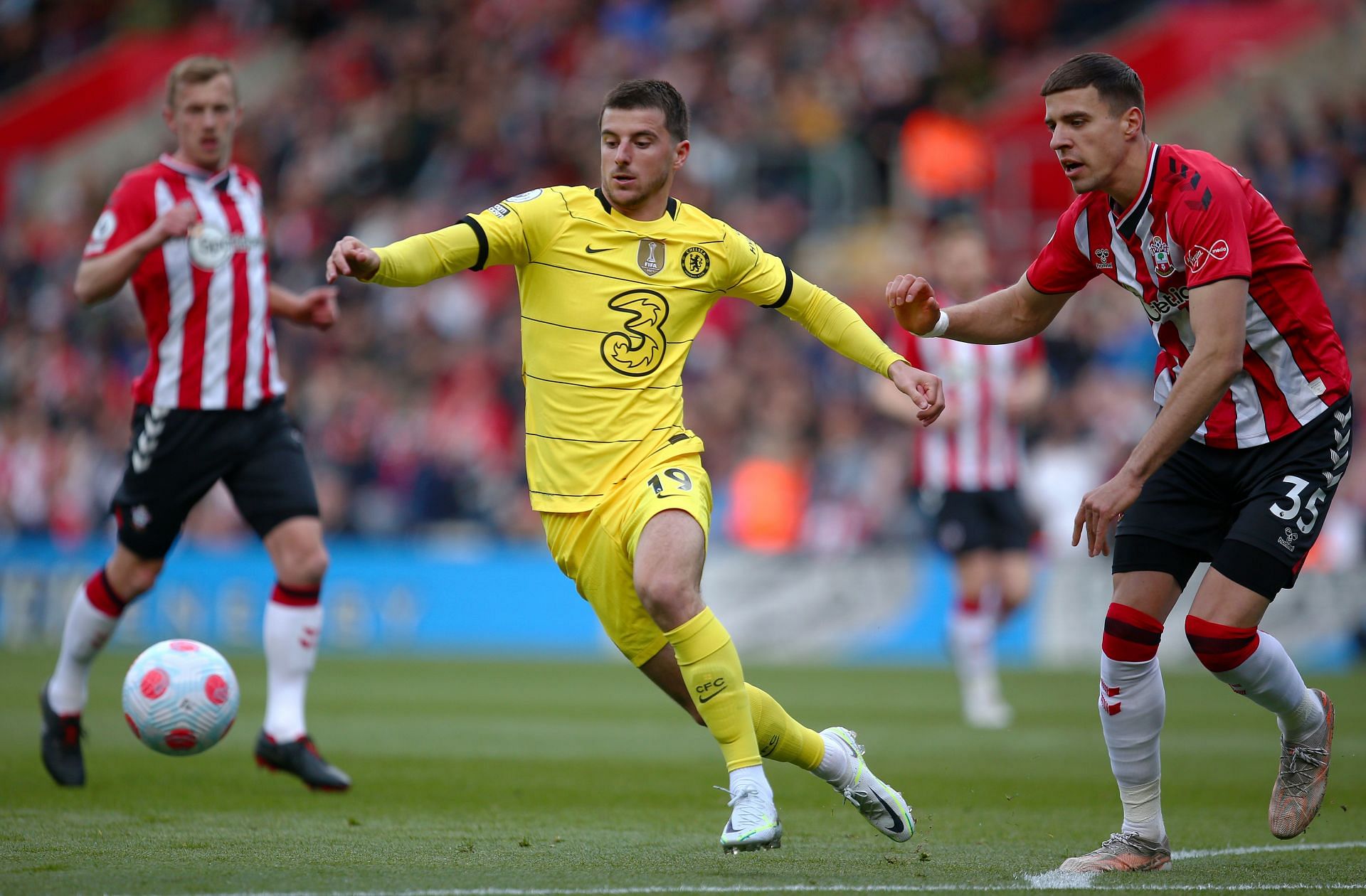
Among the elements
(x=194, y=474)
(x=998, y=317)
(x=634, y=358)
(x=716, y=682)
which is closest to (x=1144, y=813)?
(x=716, y=682)

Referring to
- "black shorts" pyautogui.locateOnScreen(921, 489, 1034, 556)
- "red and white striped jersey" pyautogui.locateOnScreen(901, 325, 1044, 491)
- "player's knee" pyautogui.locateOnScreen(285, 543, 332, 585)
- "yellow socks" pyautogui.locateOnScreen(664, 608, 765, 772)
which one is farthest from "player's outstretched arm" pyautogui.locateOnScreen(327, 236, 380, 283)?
"black shorts" pyautogui.locateOnScreen(921, 489, 1034, 556)

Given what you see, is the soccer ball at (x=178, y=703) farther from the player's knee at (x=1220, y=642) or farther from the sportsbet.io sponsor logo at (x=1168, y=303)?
the sportsbet.io sponsor logo at (x=1168, y=303)

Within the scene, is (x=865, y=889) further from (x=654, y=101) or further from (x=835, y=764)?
(x=654, y=101)

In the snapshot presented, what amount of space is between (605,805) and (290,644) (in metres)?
1.57

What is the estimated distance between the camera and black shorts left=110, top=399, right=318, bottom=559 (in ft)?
23.3

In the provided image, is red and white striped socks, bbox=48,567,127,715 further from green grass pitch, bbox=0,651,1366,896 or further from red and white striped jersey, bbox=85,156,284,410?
red and white striped jersey, bbox=85,156,284,410

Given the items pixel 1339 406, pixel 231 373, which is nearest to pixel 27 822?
pixel 231 373

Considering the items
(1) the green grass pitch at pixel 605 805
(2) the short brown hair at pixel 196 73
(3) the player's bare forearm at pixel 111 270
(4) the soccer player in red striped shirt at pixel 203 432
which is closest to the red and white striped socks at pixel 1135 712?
(1) the green grass pitch at pixel 605 805

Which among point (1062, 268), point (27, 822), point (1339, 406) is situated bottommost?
point (27, 822)

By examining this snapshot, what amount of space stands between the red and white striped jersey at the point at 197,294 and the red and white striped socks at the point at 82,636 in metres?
0.88

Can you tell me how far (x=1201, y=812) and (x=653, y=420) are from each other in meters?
2.92

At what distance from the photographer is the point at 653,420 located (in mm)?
5656

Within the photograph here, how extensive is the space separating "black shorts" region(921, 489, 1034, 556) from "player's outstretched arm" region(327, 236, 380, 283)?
630 centimetres

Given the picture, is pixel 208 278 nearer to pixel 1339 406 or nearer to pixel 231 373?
pixel 231 373
